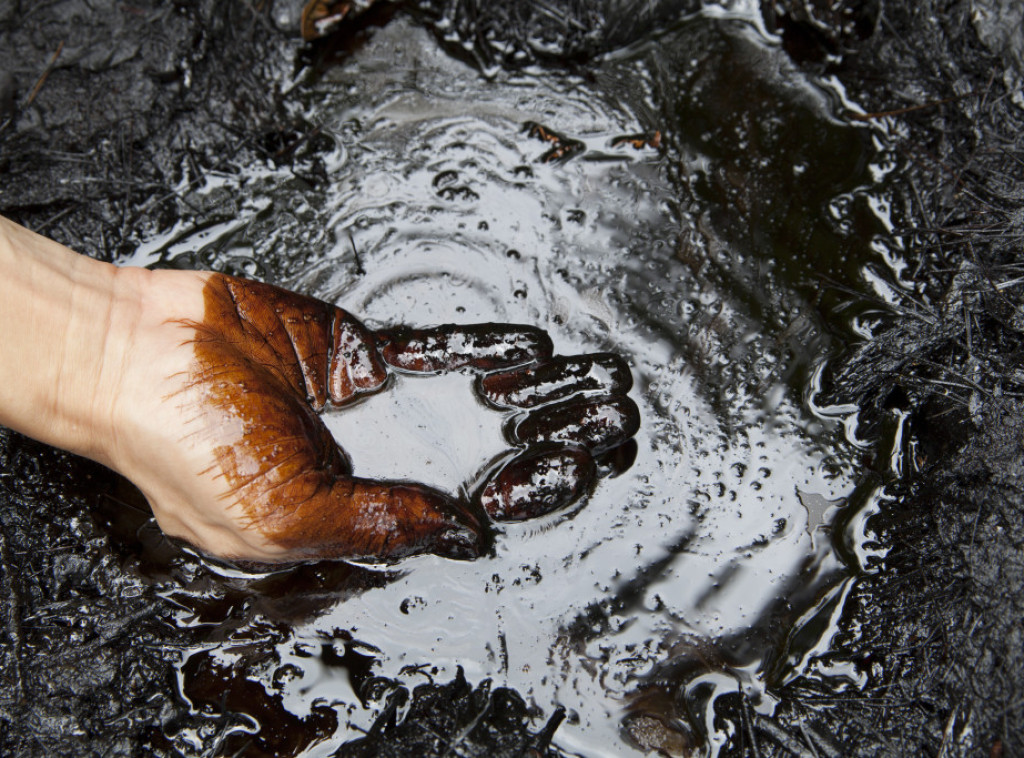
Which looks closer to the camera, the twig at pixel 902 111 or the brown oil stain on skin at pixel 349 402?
the brown oil stain on skin at pixel 349 402

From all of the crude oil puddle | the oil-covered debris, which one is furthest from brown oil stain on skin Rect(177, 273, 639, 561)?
the oil-covered debris

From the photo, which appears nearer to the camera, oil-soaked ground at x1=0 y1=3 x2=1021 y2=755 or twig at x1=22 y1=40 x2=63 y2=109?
oil-soaked ground at x1=0 y1=3 x2=1021 y2=755

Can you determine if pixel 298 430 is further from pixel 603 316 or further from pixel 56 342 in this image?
pixel 603 316

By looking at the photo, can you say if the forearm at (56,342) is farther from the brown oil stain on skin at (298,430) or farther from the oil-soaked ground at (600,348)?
the oil-soaked ground at (600,348)

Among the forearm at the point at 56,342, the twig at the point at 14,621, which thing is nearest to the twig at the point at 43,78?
the forearm at the point at 56,342

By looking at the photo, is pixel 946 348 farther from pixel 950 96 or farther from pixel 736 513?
pixel 950 96

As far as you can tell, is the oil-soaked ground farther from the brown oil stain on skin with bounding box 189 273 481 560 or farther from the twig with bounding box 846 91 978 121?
the brown oil stain on skin with bounding box 189 273 481 560

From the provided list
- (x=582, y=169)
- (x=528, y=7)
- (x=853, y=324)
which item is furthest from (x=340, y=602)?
(x=528, y=7)

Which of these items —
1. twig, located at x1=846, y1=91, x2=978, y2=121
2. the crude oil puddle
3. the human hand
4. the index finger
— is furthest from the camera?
twig, located at x1=846, y1=91, x2=978, y2=121
